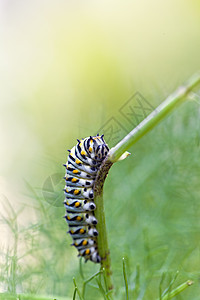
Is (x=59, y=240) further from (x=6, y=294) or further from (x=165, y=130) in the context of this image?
(x=165, y=130)

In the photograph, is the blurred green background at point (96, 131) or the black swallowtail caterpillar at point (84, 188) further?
the blurred green background at point (96, 131)

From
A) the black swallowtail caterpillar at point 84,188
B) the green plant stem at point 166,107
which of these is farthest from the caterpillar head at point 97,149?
the green plant stem at point 166,107

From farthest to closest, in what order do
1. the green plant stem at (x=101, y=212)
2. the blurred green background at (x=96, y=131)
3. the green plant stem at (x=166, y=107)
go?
the blurred green background at (x=96, y=131), the green plant stem at (x=101, y=212), the green plant stem at (x=166, y=107)

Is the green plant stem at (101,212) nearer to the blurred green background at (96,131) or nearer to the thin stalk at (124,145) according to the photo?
the thin stalk at (124,145)

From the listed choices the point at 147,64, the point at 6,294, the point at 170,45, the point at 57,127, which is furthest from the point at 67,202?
the point at 170,45

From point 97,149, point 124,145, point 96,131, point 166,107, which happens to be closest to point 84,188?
point 97,149

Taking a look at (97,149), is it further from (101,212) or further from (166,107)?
(166,107)
